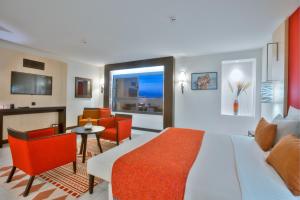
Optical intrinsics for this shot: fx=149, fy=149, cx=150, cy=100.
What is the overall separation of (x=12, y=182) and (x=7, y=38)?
3258 mm

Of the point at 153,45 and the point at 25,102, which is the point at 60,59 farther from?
the point at 153,45

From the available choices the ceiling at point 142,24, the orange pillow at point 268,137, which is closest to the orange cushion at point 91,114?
the ceiling at point 142,24

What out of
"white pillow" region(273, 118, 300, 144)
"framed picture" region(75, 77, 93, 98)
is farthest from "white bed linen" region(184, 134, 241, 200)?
"framed picture" region(75, 77, 93, 98)

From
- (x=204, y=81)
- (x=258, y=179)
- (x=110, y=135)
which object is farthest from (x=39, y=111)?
Answer: (x=258, y=179)

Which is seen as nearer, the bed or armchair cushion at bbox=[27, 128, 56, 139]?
the bed

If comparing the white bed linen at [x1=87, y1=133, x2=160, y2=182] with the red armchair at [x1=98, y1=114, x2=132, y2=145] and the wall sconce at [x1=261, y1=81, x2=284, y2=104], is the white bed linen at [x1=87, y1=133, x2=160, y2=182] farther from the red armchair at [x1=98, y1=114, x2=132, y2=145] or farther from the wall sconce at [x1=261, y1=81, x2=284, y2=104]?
the wall sconce at [x1=261, y1=81, x2=284, y2=104]

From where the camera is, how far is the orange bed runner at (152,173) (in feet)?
3.99

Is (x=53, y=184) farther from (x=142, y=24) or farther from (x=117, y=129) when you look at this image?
(x=142, y=24)

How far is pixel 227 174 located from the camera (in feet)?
4.02

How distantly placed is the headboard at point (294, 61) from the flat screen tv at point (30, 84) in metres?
5.73

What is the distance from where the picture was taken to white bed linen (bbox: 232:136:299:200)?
0.99m

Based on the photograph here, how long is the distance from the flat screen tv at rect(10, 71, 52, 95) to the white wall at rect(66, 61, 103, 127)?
0.71 metres

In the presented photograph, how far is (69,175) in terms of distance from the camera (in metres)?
2.27

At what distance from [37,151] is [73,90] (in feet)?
12.7
